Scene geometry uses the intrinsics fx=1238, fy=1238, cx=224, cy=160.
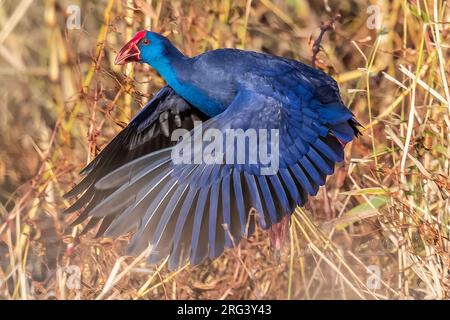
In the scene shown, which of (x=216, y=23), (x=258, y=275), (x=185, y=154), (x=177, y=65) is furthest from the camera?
(x=216, y=23)

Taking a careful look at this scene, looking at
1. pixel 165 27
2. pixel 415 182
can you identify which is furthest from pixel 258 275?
pixel 165 27

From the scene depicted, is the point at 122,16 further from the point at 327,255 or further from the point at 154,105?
the point at 327,255

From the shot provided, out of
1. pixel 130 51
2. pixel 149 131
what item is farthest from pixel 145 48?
pixel 149 131

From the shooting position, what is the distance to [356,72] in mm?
4387

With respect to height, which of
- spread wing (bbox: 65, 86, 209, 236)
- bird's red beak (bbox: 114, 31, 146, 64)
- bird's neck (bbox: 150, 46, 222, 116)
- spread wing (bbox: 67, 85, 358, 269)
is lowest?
spread wing (bbox: 67, 85, 358, 269)

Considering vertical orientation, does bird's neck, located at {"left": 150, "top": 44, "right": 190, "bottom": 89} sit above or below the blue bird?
above

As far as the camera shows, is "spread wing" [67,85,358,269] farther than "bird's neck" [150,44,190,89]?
No

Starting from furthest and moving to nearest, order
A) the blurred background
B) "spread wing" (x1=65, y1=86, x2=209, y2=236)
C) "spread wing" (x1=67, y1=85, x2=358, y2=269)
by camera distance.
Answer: "spread wing" (x1=65, y1=86, x2=209, y2=236), the blurred background, "spread wing" (x1=67, y1=85, x2=358, y2=269)

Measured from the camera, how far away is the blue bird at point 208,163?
3.12 meters

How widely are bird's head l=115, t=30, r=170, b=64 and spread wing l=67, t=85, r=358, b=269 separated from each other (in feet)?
1.02

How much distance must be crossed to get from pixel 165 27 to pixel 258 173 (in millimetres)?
955

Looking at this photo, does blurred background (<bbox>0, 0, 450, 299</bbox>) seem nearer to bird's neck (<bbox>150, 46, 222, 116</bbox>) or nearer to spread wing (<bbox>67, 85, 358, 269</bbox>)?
bird's neck (<bbox>150, 46, 222, 116</bbox>)

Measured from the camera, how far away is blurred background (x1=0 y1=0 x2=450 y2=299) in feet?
11.7

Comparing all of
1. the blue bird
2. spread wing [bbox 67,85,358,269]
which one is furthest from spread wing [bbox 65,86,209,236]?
spread wing [bbox 67,85,358,269]
